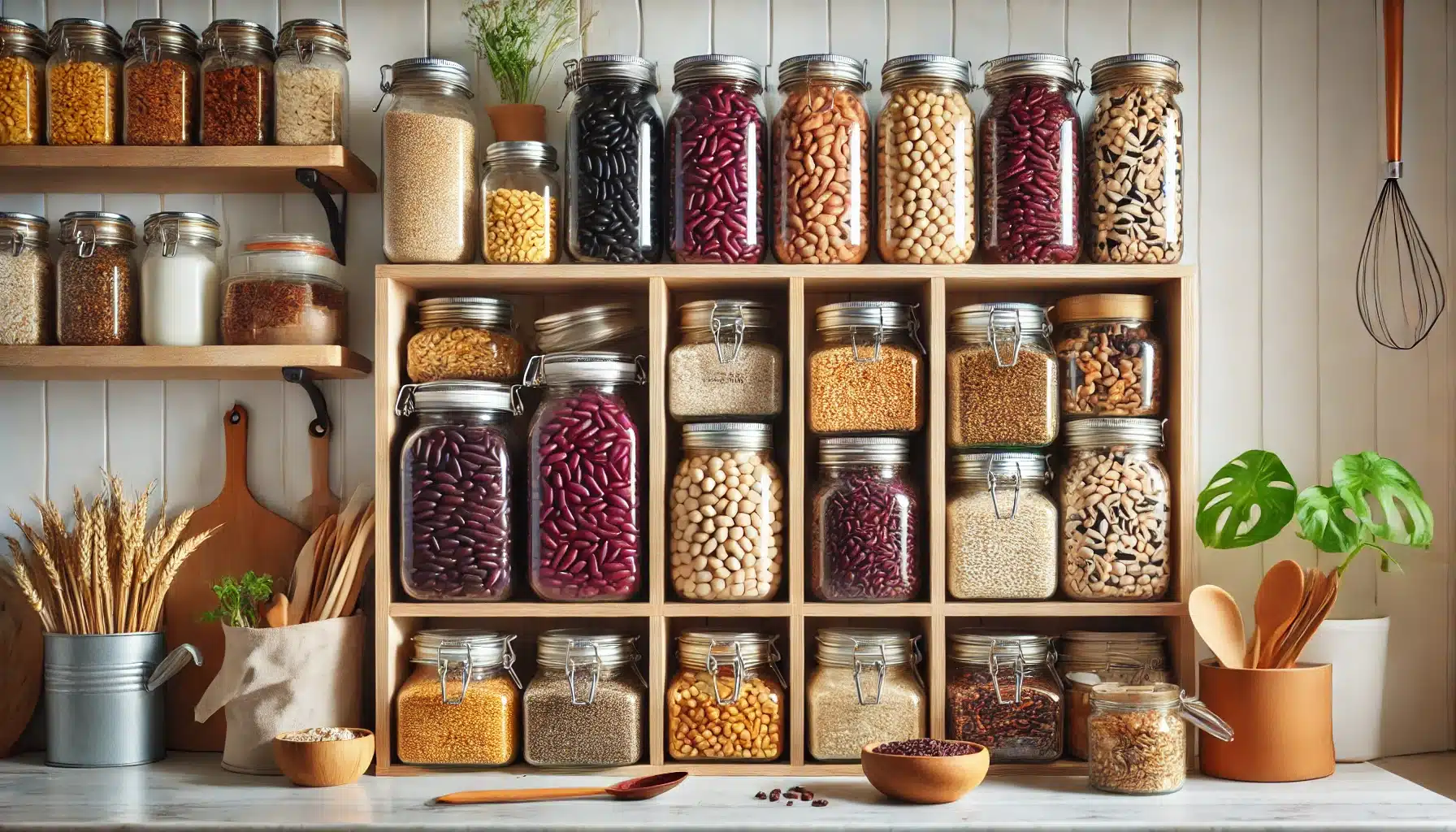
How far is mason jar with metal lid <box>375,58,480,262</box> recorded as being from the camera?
1721mm

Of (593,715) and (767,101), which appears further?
(767,101)

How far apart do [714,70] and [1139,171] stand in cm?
63


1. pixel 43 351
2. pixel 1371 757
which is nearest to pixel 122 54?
pixel 43 351

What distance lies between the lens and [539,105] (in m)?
1.86

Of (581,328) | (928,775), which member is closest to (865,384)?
(581,328)

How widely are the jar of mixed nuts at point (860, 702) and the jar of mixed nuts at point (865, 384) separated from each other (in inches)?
12.1

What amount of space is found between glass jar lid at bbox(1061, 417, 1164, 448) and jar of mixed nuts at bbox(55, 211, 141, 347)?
1.44m

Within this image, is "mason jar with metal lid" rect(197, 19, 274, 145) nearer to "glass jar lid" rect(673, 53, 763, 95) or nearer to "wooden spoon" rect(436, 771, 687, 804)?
"glass jar lid" rect(673, 53, 763, 95)

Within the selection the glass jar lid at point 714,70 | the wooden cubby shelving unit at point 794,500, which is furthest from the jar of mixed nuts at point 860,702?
the glass jar lid at point 714,70

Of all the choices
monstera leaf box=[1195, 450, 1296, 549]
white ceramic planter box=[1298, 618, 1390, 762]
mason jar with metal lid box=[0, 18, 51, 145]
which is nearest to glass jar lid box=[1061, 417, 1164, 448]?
monstera leaf box=[1195, 450, 1296, 549]

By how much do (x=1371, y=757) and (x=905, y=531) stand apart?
791 mm

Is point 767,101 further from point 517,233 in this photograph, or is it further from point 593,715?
point 593,715

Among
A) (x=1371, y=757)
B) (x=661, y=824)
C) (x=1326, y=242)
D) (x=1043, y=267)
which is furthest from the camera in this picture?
(x=1326, y=242)

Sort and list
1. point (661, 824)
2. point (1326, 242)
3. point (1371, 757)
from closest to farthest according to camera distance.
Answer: point (661, 824) → point (1371, 757) → point (1326, 242)
